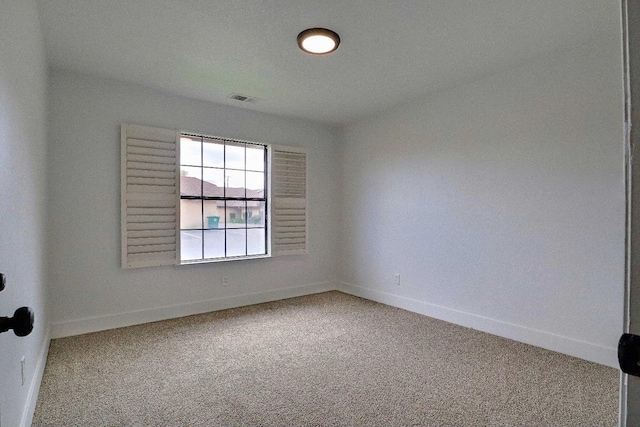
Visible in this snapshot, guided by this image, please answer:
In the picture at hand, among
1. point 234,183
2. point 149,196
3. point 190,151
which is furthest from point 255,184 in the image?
point 149,196

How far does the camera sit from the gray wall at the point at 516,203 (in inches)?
109

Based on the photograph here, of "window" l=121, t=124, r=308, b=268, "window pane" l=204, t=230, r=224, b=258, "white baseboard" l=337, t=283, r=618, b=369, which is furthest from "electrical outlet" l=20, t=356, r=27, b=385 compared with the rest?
"white baseboard" l=337, t=283, r=618, b=369

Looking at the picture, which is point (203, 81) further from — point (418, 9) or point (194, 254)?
point (418, 9)

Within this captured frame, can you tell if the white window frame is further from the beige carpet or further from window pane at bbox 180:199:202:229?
the beige carpet

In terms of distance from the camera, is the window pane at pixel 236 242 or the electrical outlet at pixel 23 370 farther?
the window pane at pixel 236 242

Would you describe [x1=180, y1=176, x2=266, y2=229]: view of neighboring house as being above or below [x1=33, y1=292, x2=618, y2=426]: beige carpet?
above

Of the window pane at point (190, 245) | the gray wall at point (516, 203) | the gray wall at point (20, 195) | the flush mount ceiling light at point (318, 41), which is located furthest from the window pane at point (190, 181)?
the gray wall at point (516, 203)

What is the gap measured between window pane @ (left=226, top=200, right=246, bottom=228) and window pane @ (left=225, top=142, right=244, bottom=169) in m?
0.47

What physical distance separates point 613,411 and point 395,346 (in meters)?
1.49

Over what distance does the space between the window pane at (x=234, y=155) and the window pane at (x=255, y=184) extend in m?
0.19

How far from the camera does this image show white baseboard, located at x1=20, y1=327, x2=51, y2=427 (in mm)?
1876

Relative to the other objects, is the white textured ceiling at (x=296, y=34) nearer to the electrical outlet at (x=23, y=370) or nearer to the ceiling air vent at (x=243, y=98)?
the ceiling air vent at (x=243, y=98)

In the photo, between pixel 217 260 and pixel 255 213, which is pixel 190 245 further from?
pixel 255 213

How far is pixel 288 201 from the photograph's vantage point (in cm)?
487
